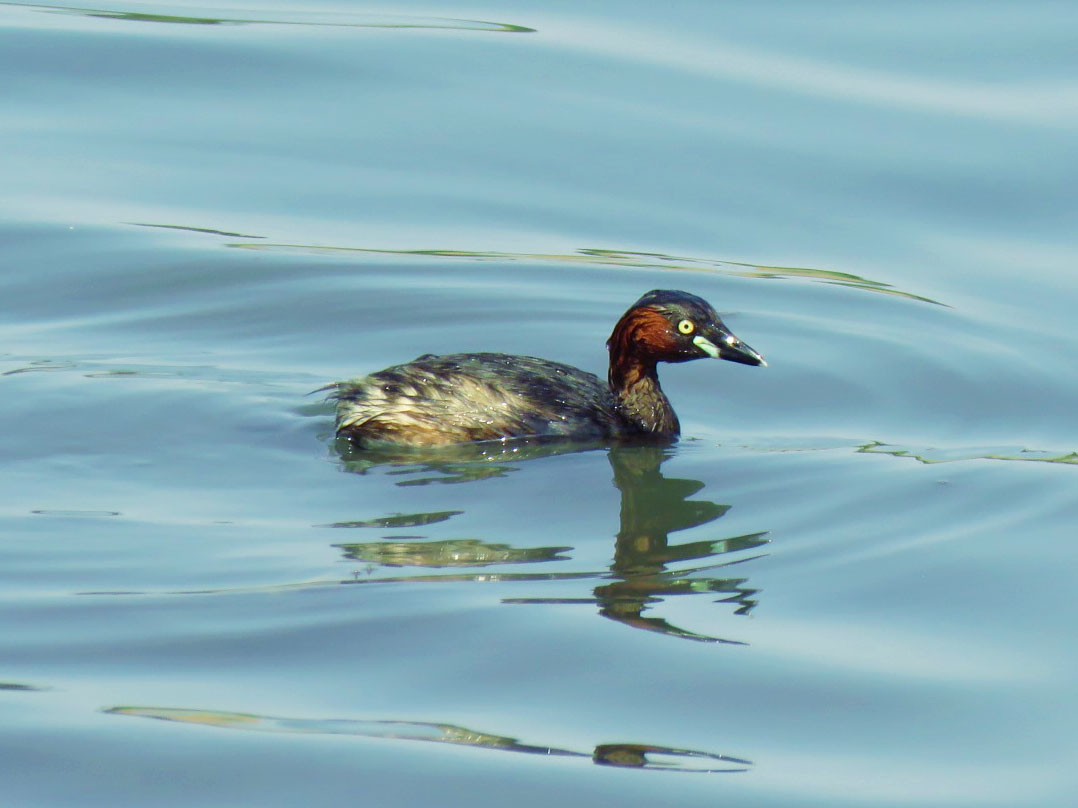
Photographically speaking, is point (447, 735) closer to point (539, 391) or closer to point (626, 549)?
point (626, 549)

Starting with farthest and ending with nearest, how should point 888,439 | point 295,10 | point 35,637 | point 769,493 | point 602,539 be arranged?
point 295,10
point 888,439
point 769,493
point 602,539
point 35,637

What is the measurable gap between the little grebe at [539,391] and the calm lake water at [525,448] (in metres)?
0.20

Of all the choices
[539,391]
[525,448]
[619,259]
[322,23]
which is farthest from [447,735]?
[322,23]

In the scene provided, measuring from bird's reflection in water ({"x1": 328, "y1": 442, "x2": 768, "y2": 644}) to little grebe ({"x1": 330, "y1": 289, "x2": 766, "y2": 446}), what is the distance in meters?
0.16

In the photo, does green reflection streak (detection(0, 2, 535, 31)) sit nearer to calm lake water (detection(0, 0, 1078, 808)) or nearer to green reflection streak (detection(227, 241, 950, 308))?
calm lake water (detection(0, 0, 1078, 808))

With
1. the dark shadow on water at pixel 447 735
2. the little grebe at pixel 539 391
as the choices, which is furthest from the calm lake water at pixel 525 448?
the little grebe at pixel 539 391

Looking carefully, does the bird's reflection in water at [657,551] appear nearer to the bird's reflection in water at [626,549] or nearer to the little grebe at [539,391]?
the bird's reflection in water at [626,549]

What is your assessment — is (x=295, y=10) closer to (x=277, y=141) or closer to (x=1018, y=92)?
(x=277, y=141)

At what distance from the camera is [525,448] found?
27.7ft

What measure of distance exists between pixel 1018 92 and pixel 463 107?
3873 mm

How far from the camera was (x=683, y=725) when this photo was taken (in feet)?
17.9

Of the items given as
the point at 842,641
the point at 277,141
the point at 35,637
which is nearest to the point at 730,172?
the point at 277,141

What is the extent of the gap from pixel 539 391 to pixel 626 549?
5.47 ft

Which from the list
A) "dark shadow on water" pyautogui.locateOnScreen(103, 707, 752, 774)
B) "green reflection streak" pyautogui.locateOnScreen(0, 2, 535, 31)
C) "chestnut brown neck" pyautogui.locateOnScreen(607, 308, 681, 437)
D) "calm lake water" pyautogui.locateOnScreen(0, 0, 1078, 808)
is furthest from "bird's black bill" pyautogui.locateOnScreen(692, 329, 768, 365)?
"green reflection streak" pyautogui.locateOnScreen(0, 2, 535, 31)
